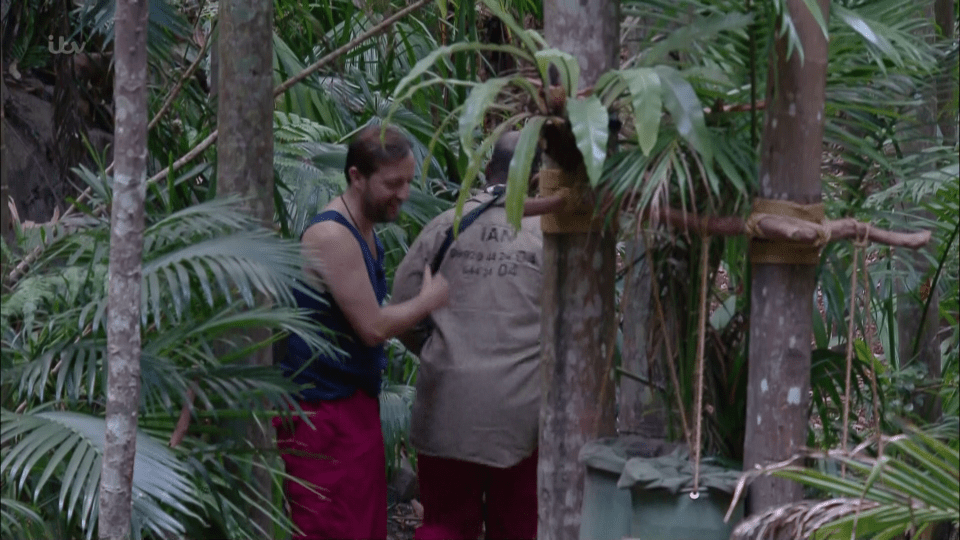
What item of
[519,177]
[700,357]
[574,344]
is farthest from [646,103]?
[574,344]

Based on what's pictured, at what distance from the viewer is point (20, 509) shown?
257cm

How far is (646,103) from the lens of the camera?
2.26m

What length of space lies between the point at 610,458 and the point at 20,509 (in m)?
1.30

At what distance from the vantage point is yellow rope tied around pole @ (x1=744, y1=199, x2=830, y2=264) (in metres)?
2.41

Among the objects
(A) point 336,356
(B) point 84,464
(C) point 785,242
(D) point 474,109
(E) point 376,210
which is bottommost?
(B) point 84,464

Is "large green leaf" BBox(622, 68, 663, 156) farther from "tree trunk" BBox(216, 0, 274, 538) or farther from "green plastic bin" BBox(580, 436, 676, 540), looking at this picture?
"tree trunk" BBox(216, 0, 274, 538)

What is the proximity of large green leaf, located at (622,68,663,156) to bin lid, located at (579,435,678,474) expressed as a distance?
0.71 metres

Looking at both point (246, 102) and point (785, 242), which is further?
point (246, 102)

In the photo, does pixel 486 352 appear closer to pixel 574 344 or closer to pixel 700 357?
pixel 574 344

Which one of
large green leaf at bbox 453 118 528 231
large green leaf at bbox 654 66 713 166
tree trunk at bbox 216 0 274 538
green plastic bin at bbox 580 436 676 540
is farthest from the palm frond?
tree trunk at bbox 216 0 274 538

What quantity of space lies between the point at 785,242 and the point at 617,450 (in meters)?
0.61

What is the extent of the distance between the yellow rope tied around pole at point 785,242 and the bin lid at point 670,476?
0.46 meters

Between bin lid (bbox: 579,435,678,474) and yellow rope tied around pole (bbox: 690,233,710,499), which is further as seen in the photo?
bin lid (bbox: 579,435,678,474)

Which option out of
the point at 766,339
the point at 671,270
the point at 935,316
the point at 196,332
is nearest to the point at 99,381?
the point at 196,332
